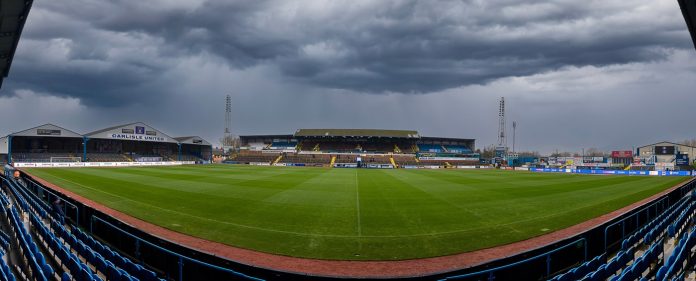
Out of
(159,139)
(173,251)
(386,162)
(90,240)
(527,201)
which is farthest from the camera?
(386,162)

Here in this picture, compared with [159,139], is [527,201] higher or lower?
lower

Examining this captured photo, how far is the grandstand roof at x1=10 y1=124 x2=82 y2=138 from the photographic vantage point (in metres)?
65.8

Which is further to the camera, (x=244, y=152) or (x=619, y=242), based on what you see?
(x=244, y=152)

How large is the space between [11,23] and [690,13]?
1648 centimetres

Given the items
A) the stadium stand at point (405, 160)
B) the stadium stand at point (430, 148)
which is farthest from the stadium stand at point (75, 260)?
the stadium stand at point (430, 148)

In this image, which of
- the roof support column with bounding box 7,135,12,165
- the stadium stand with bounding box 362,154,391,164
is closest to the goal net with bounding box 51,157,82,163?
the roof support column with bounding box 7,135,12,165

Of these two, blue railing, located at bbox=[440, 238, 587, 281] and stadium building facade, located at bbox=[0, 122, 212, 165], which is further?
stadium building facade, located at bbox=[0, 122, 212, 165]

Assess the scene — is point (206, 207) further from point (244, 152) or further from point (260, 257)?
point (244, 152)

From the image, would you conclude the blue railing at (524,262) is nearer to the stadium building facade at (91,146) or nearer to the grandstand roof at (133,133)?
the stadium building facade at (91,146)

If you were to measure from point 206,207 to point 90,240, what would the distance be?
10657mm

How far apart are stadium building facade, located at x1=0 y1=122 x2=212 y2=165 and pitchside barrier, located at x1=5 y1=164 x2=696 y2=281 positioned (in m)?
70.1

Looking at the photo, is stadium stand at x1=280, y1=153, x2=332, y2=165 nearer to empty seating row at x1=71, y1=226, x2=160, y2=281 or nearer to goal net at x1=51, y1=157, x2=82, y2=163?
goal net at x1=51, y1=157, x2=82, y2=163

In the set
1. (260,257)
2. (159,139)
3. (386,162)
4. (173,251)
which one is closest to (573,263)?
(260,257)

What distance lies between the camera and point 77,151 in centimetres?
7781
